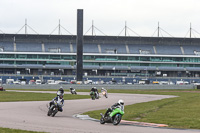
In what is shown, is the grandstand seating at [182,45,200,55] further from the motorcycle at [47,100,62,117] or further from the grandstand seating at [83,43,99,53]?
the motorcycle at [47,100,62,117]

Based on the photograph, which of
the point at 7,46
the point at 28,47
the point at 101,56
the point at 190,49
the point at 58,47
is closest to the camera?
the point at 101,56

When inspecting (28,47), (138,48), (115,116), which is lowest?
(115,116)

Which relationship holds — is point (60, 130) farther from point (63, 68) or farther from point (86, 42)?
point (86, 42)

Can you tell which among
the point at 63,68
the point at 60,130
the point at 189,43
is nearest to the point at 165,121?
the point at 60,130

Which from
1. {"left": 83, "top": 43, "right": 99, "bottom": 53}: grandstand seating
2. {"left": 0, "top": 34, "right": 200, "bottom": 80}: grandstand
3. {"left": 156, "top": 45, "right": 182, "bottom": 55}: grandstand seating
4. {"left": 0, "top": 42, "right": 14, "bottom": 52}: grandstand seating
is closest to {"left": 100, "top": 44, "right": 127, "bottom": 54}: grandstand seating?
{"left": 0, "top": 34, "right": 200, "bottom": 80}: grandstand

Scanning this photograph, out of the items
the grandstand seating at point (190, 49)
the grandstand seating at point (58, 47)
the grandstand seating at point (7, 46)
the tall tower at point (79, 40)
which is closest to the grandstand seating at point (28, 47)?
the grandstand seating at point (7, 46)

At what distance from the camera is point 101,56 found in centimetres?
13612

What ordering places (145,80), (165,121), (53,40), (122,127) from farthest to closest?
(53,40)
(145,80)
(165,121)
(122,127)

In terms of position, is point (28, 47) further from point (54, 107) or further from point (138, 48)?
point (54, 107)

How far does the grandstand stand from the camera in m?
134

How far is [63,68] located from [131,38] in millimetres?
26850

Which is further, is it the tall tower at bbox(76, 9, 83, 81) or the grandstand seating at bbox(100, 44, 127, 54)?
the grandstand seating at bbox(100, 44, 127, 54)

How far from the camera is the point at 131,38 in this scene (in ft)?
467

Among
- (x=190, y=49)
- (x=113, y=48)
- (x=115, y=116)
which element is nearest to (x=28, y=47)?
(x=113, y=48)
